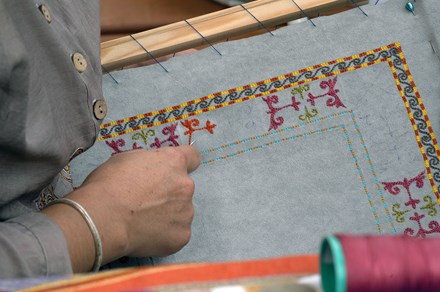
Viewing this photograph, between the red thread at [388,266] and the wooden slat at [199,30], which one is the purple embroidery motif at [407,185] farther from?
the red thread at [388,266]

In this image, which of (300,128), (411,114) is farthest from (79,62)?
(411,114)

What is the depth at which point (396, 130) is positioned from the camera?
0.73 meters

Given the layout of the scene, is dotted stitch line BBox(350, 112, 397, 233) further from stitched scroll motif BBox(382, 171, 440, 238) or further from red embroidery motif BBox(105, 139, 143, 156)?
red embroidery motif BBox(105, 139, 143, 156)

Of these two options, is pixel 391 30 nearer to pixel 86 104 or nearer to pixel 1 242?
pixel 86 104

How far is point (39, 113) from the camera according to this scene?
1.87 ft

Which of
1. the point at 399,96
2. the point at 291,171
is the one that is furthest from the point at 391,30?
the point at 291,171

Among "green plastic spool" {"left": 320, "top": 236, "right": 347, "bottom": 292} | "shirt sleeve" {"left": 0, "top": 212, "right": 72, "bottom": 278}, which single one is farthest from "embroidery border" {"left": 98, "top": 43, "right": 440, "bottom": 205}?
"green plastic spool" {"left": 320, "top": 236, "right": 347, "bottom": 292}

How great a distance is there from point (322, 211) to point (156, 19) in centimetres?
47

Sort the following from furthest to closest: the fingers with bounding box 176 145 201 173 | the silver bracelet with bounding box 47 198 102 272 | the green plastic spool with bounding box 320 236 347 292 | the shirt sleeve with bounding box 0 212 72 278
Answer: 1. the fingers with bounding box 176 145 201 173
2. the silver bracelet with bounding box 47 198 102 272
3. the shirt sleeve with bounding box 0 212 72 278
4. the green plastic spool with bounding box 320 236 347 292

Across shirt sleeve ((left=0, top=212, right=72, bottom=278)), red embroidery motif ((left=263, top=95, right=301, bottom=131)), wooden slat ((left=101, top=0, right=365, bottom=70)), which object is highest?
wooden slat ((left=101, top=0, right=365, bottom=70))

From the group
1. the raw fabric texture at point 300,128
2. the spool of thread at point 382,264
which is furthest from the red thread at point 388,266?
the raw fabric texture at point 300,128

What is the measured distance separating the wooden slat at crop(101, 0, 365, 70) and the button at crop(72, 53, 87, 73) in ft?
0.39

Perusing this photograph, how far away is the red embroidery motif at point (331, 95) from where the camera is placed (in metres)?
0.74

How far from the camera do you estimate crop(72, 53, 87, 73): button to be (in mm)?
623
